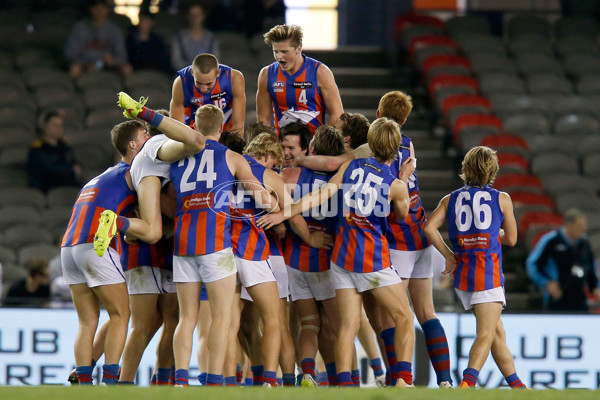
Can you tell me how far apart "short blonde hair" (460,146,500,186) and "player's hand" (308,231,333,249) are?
1052 millimetres

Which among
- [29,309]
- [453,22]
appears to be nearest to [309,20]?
[453,22]

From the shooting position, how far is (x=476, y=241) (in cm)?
677

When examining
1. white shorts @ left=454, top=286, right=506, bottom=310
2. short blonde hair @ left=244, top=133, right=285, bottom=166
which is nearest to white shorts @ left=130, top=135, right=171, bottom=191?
short blonde hair @ left=244, top=133, right=285, bottom=166

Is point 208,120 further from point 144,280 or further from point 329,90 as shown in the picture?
point 329,90

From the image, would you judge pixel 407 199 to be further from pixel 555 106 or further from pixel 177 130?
pixel 555 106

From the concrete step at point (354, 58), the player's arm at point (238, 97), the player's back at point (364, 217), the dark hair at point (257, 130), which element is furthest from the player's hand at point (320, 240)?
the concrete step at point (354, 58)

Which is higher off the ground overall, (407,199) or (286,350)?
(407,199)

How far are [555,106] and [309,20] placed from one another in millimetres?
4350

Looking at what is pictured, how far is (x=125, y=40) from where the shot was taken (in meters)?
13.3

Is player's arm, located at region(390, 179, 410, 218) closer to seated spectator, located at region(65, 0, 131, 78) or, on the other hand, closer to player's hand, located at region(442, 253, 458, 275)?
player's hand, located at region(442, 253, 458, 275)

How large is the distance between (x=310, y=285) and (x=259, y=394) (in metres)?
1.89

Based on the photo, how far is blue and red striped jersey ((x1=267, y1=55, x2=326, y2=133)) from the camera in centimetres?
761

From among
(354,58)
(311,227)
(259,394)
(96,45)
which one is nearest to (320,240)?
(311,227)

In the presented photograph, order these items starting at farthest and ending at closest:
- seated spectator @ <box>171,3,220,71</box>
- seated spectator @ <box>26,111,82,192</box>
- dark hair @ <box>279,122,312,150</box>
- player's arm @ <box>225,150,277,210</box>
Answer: seated spectator @ <box>171,3,220,71</box>
seated spectator @ <box>26,111,82,192</box>
dark hair @ <box>279,122,312,150</box>
player's arm @ <box>225,150,277,210</box>
